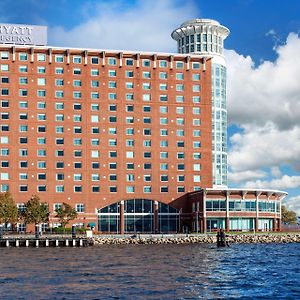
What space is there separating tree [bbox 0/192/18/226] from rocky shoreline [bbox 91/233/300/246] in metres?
21.2

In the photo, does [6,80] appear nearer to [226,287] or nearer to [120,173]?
[120,173]

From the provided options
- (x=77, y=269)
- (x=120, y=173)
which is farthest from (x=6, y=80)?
(x=77, y=269)

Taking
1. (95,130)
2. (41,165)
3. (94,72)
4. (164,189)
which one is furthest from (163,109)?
(41,165)

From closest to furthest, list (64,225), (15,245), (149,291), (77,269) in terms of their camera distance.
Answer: (149,291) < (77,269) < (15,245) < (64,225)

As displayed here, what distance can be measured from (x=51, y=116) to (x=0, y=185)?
20.5m

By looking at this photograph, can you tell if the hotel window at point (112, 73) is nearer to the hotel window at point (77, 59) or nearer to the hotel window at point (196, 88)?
the hotel window at point (77, 59)

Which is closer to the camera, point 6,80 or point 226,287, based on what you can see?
point 226,287

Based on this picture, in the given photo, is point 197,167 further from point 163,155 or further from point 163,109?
point 163,109

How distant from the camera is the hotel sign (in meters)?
153

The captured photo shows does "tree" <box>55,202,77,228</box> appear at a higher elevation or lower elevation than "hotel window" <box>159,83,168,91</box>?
lower

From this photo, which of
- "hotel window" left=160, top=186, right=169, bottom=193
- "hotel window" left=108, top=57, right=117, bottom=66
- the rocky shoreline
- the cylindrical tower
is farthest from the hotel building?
the rocky shoreline

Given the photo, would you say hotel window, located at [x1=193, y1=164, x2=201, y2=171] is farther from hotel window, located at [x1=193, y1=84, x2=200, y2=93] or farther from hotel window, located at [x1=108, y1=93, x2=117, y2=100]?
hotel window, located at [x1=108, y1=93, x2=117, y2=100]

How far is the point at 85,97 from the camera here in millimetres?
151875

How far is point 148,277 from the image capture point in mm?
57062
